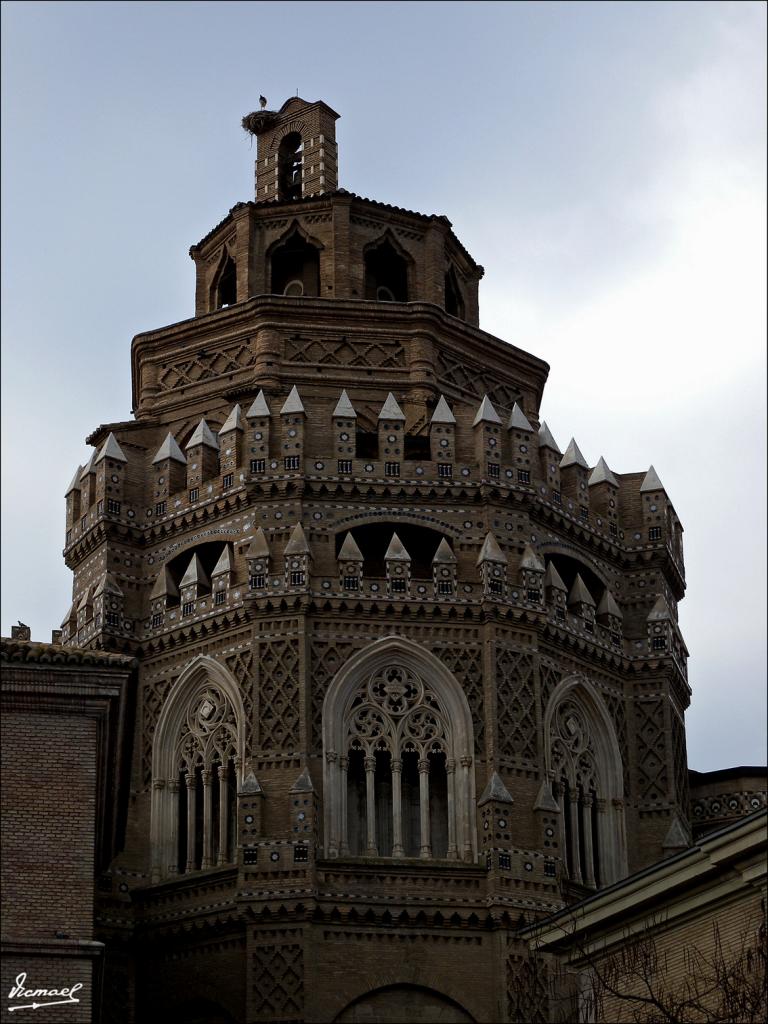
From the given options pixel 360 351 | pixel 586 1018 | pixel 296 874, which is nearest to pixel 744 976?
pixel 586 1018

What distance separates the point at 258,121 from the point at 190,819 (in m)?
17.6

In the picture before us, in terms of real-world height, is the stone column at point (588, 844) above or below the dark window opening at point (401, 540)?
below

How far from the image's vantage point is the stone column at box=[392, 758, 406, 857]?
134 feet

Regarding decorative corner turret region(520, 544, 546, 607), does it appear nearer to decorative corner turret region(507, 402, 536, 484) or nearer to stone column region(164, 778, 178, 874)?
decorative corner turret region(507, 402, 536, 484)

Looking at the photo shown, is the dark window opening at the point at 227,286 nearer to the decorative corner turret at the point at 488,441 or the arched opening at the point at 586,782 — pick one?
the decorative corner turret at the point at 488,441

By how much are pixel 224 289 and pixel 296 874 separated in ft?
50.9

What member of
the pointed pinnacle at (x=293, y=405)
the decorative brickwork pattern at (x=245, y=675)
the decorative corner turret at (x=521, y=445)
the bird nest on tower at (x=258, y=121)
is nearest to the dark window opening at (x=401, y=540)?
the decorative corner turret at (x=521, y=445)

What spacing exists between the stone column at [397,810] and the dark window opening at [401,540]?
13.4ft

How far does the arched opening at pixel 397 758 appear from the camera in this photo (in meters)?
40.9

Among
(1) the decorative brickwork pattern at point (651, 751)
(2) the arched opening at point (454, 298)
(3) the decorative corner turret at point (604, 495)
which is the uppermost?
(2) the arched opening at point (454, 298)

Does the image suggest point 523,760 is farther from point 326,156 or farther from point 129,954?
point 326,156

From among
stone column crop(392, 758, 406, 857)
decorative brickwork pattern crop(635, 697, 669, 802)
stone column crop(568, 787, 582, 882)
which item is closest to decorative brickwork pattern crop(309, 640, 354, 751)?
stone column crop(392, 758, 406, 857)

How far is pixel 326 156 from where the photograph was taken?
50906mm

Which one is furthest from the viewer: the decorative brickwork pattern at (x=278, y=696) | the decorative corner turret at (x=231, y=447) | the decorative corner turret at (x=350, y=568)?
the decorative corner turret at (x=231, y=447)
